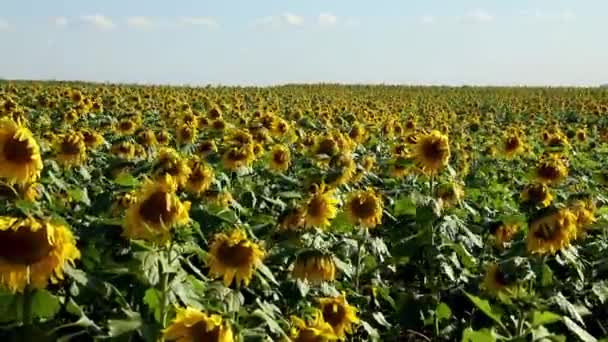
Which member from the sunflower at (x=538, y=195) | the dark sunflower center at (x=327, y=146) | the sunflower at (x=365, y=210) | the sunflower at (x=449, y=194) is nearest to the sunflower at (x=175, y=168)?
the sunflower at (x=365, y=210)

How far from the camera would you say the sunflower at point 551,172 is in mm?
6094

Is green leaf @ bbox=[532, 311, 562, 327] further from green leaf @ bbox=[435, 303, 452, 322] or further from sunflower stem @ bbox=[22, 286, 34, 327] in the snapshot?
sunflower stem @ bbox=[22, 286, 34, 327]

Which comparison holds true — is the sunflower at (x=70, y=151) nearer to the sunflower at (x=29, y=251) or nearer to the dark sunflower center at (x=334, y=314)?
the dark sunflower center at (x=334, y=314)

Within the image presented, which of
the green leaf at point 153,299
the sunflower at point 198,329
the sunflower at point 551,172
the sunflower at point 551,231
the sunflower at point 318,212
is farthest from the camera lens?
the sunflower at point 551,172

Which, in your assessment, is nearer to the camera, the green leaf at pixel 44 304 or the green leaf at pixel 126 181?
the green leaf at pixel 44 304

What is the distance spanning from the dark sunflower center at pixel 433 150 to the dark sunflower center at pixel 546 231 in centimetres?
151

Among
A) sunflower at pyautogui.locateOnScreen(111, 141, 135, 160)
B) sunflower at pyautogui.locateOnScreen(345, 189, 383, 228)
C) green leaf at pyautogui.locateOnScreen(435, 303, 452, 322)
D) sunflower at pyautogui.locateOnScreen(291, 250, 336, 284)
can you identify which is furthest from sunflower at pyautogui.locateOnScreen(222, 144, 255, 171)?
sunflower at pyautogui.locateOnScreen(291, 250, 336, 284)

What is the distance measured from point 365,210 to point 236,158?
1.88m

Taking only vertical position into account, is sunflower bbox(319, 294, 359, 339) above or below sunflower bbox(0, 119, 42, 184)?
below

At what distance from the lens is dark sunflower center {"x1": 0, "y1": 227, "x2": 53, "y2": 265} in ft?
8.86

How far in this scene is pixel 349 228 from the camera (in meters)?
5.44

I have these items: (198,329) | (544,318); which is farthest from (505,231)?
(198,329)

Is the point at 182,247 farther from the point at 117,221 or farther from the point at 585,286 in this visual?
the point at 585,286

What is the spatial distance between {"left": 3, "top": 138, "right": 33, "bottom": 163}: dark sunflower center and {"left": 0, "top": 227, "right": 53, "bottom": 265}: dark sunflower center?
0.87 metres
